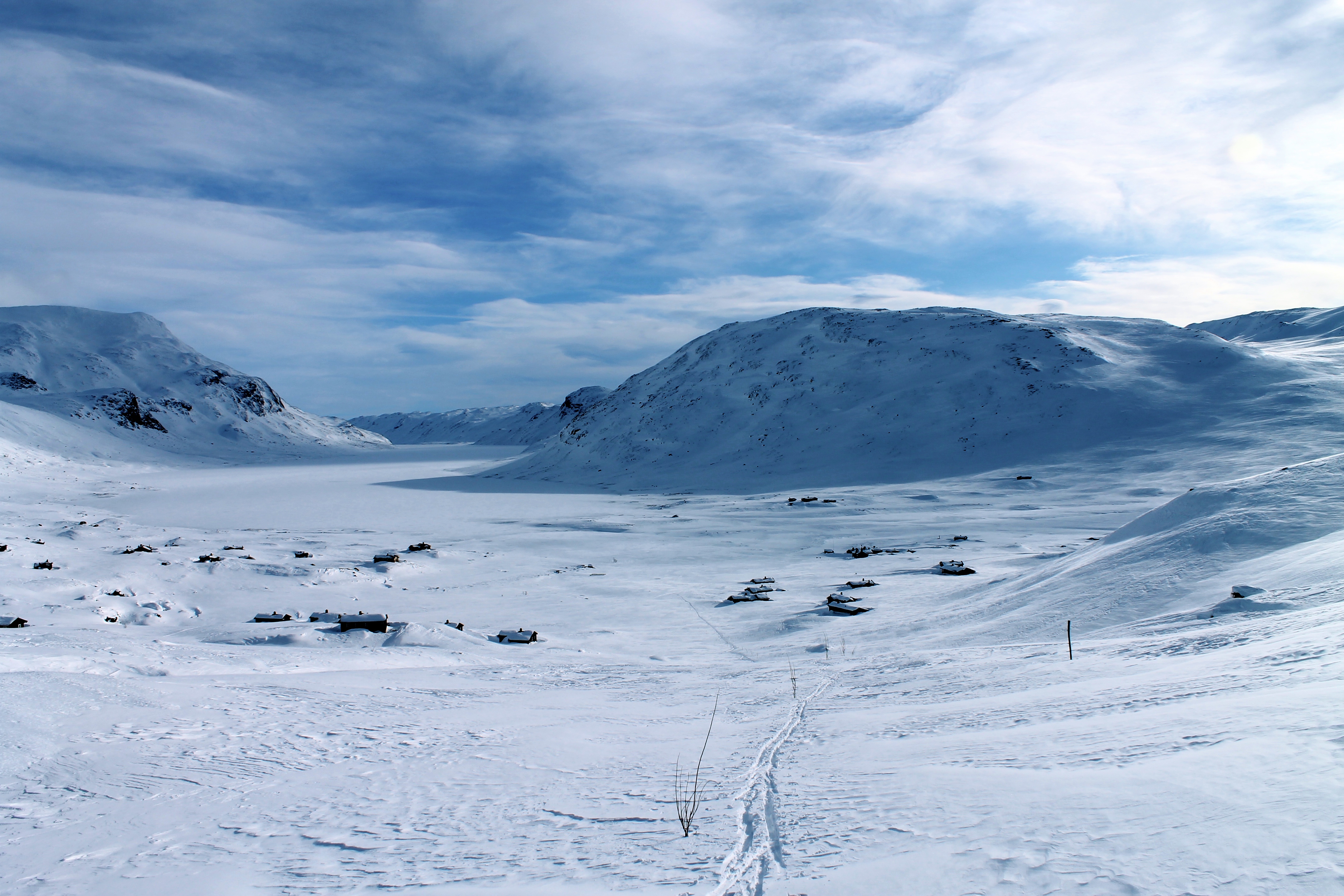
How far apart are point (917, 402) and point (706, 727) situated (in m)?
63.0

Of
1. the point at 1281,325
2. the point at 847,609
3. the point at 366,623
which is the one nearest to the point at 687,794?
the point at 366,623

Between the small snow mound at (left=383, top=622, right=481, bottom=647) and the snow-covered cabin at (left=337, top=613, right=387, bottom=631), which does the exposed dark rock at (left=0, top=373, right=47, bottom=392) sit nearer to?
the snow-covered cabin at (left=337, top=613, right=387, bottom=631)

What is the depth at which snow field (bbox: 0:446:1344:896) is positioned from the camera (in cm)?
379

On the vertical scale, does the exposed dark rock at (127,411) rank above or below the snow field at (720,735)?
above

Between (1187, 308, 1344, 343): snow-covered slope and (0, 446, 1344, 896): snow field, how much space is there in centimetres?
11975

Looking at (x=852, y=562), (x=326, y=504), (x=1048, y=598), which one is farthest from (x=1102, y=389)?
(x=326, y=504)

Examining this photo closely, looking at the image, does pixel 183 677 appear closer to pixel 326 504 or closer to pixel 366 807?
pixel 366 807

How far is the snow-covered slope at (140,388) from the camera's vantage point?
10494cm

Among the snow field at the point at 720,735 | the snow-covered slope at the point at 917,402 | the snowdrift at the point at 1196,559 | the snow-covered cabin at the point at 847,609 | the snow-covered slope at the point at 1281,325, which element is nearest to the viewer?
the snow field at the point at 720,735

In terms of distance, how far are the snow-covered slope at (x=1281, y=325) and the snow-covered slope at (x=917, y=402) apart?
52966 millimetres

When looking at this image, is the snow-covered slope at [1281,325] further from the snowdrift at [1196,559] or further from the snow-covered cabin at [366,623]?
the snow-covered cabin at [366,623]

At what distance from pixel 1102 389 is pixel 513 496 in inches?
2020

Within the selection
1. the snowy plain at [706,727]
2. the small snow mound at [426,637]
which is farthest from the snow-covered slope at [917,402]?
the small snow mound at [426,637]

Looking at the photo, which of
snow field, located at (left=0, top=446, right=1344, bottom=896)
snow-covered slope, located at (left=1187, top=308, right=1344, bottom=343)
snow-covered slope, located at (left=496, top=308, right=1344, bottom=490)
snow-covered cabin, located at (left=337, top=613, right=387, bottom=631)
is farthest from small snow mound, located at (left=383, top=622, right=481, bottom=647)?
snow-covered slope, located at (left=1187, top=308, right=1344, bottom=343)
